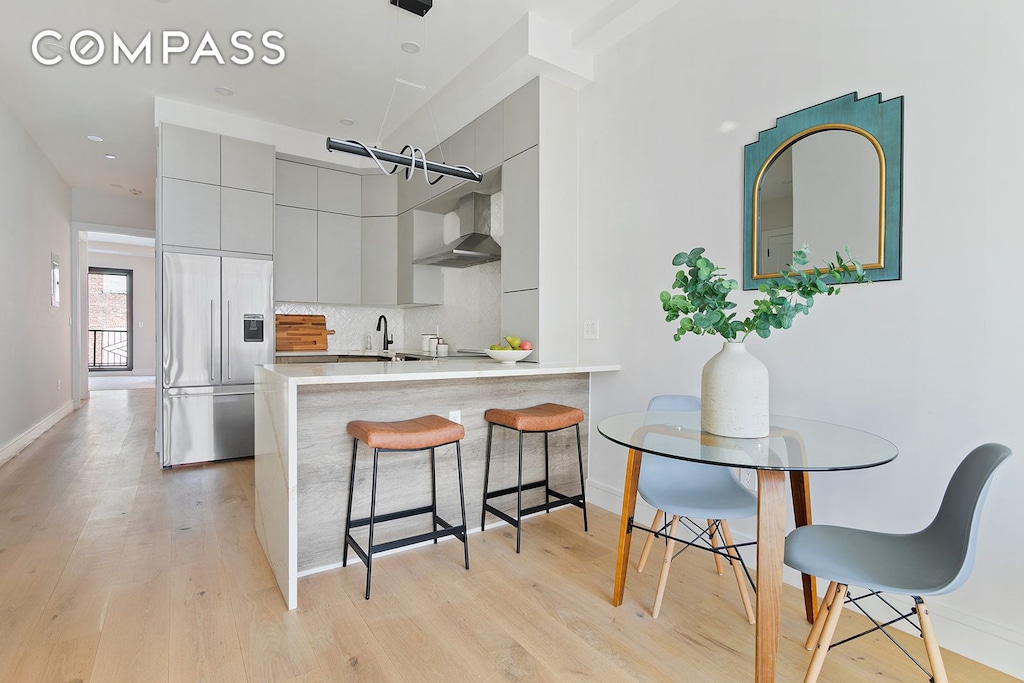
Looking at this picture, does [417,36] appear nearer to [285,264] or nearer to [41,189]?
[285,264]

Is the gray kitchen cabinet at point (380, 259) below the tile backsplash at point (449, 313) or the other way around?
the other way around

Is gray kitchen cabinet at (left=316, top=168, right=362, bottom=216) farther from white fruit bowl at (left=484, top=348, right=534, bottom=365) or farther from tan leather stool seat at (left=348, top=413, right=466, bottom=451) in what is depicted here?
tan leather stool seat at (left=348, top=413, right=466, bottom=451)

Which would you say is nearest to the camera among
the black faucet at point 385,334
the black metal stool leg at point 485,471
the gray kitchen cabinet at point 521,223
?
the black metal stool leg at point 485,471

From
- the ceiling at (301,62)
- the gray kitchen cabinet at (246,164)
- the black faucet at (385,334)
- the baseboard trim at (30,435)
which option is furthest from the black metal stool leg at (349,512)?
the baseboard trim at (30,435)

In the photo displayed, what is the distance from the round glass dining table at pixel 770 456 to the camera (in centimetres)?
144

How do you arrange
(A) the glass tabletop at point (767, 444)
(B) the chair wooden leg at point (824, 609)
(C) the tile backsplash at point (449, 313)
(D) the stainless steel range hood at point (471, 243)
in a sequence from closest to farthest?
(A) the glass tabletop at point (767, 444), (B) the chair wooden leg at point (824, 609), (D) the stainless steel range hood at point (471, 243), (C) the tile backsplash at point (449, 313)

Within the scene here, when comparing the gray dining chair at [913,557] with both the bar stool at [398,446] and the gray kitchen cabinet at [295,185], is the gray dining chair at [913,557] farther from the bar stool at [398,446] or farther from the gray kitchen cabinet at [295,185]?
the gray kitchen cabinet at [295,185]

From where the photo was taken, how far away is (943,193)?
72.3 inches

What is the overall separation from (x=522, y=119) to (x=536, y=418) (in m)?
2.01

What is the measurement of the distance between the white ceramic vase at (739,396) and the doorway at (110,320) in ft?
42.1

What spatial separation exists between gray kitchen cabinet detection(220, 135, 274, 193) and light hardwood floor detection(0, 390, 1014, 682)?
8.92ft

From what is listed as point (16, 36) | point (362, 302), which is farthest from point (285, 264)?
point (16, 36)

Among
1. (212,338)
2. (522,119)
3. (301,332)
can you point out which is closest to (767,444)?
(522,119)

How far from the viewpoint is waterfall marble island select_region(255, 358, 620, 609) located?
7.01ft
